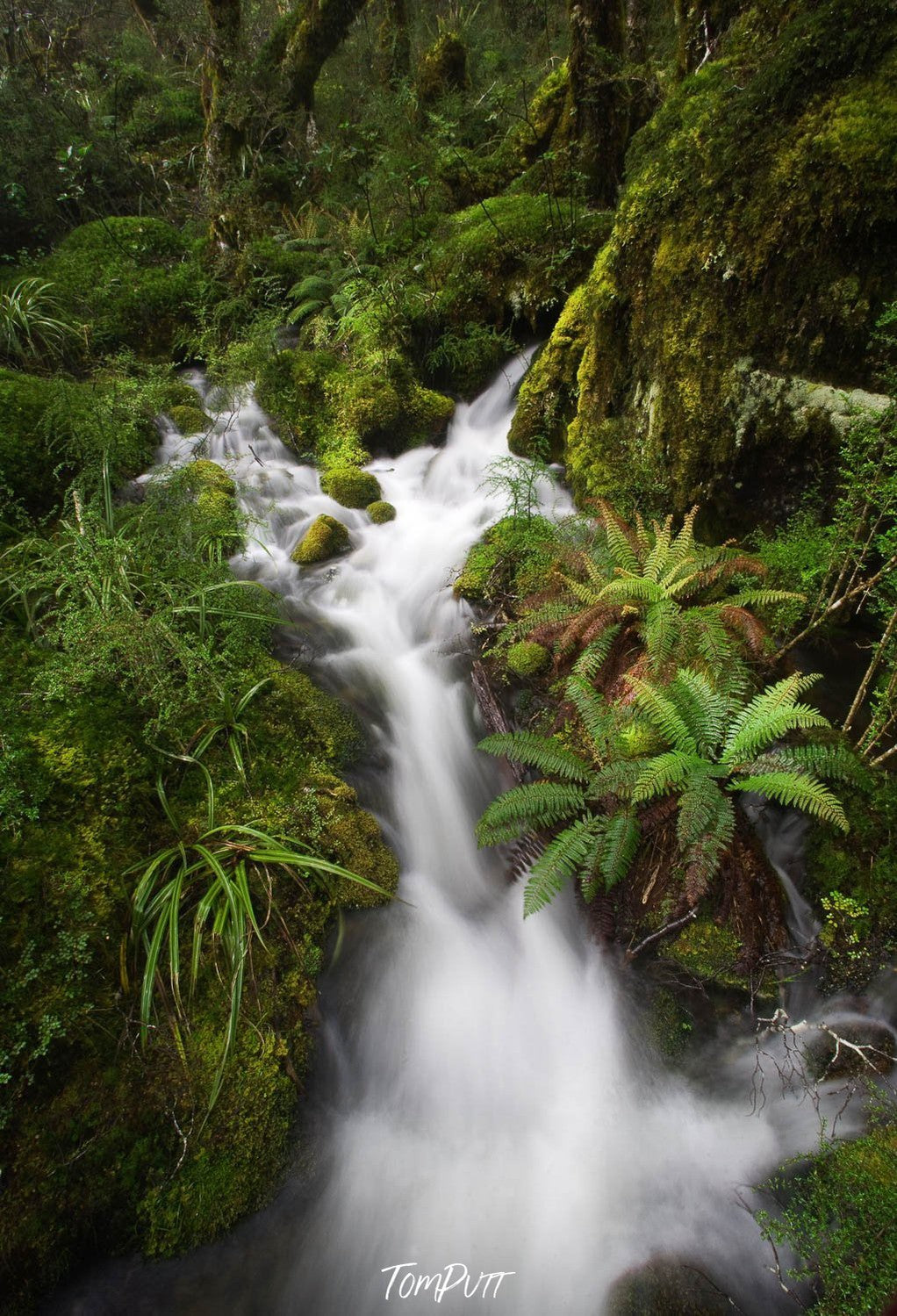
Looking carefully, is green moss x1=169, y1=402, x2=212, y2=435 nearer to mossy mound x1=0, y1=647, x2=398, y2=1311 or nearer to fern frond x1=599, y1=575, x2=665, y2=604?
mossy mound x1=0, y1=647, x2=398, y2=1311

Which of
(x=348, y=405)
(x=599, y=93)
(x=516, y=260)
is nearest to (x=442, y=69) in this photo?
(x=599, y=93)

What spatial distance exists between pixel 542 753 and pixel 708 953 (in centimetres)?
127

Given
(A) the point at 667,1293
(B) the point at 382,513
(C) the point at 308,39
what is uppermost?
(C) the point at 308,39

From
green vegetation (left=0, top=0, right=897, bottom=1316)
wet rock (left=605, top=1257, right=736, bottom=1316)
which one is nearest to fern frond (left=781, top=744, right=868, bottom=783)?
green vegetation (left=0, top=0, right=897, bottom=1316)

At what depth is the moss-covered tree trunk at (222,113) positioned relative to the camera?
344 inches

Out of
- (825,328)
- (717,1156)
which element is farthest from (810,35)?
(717,1156)

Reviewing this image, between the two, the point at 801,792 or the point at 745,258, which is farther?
the point at 745,258

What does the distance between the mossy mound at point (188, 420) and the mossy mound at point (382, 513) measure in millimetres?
2335

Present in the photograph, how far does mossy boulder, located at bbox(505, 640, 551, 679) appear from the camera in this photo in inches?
156

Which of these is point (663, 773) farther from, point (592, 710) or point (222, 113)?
point (222, 113)

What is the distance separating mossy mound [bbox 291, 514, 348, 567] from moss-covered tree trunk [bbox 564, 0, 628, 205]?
491cm

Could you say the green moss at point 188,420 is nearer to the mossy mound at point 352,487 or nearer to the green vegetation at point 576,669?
the green vegetation at point 576,669

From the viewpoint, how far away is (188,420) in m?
6.46

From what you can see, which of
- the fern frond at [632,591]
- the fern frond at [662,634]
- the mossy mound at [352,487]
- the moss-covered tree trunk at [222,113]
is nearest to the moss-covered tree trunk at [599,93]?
the mossy mound at [352,487]
